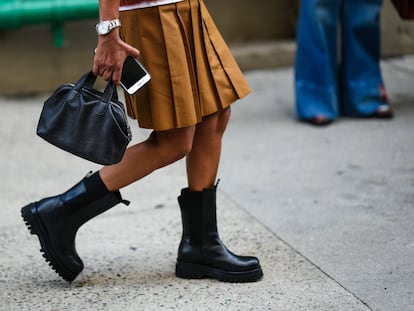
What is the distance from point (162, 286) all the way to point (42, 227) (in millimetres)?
488

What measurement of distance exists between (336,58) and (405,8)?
0.59m

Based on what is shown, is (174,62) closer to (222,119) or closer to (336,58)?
(222,119)

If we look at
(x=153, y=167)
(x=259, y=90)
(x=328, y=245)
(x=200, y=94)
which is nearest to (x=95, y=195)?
(x=153, y=167)

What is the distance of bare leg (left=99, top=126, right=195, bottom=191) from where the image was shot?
10.3 feet

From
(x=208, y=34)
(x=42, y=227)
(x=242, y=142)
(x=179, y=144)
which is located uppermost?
(x=208, y=34)

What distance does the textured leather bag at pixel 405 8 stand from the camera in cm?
505

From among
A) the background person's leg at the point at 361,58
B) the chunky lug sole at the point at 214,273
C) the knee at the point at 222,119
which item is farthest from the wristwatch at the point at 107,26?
the background person's leg at the point at 361,58

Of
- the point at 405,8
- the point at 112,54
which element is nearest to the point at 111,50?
the point at 112,54

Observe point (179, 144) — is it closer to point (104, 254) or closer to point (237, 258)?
point (237, 258)

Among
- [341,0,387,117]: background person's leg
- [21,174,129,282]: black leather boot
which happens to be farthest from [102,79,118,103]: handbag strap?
[341,0,387,117]: background person's leg

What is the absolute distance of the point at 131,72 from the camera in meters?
2.95

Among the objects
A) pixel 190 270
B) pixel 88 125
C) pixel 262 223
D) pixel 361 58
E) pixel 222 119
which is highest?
pixel 88 125

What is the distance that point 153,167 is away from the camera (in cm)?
319

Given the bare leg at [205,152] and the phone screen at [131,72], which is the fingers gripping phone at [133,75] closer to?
the phone screen at [131,72]
